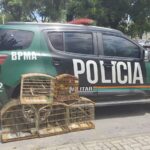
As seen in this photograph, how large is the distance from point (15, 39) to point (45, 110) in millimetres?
1362

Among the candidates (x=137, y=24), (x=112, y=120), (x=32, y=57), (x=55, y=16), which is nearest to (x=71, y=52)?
(x=32, y=57)

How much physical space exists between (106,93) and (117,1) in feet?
49.9

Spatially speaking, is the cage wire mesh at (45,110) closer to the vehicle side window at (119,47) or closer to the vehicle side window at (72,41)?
the vehicle side window at (72,41)

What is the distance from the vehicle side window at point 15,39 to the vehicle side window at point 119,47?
1.50 meters

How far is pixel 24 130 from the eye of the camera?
249 inches

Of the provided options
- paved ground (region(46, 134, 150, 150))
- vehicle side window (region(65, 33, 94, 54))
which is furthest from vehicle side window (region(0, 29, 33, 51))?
paved ground (region(46, 134, 150, 150))

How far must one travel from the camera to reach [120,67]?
7383mm

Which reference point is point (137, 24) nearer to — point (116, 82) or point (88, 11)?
point (88, 11)

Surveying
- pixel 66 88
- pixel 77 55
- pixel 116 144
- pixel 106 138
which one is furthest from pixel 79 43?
→ pixel 116 144

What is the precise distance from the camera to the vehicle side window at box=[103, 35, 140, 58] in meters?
7.40

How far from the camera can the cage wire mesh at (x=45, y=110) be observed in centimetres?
618

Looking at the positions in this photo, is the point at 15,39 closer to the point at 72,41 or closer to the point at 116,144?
the point at 72,41

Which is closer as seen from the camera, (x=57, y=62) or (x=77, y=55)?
(x=57, y=62)

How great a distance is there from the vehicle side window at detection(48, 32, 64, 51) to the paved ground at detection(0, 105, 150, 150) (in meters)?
1.53
